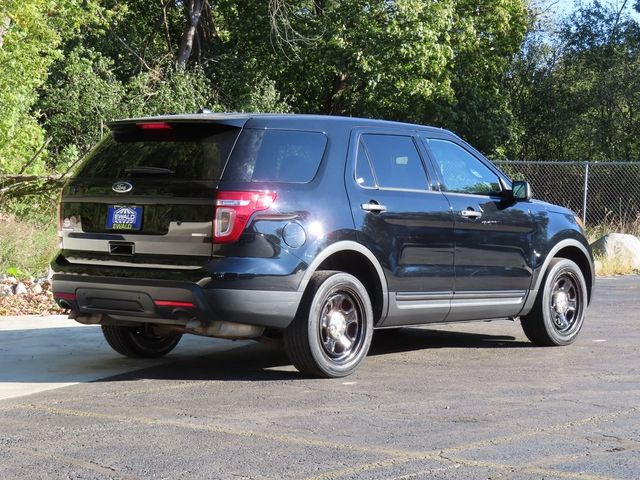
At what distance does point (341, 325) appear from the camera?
7785mm

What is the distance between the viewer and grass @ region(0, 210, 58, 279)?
45.8 feet

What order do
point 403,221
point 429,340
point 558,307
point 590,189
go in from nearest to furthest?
point 403,221 < point 558,307 < point 429,340 < point 590,189

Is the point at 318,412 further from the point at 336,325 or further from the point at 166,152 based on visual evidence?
the point at 166,152

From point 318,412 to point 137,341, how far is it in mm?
2684

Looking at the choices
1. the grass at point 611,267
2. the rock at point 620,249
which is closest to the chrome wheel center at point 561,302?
the grass at point 611,267

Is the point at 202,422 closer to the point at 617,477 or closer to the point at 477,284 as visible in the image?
the point at 617,477

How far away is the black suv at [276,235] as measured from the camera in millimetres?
7176

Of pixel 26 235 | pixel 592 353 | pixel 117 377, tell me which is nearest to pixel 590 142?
pixel 26 235

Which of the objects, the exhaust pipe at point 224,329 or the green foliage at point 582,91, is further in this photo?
the green foliage at point 582,91

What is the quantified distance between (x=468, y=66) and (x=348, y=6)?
6568mm

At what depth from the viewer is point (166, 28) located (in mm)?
29922

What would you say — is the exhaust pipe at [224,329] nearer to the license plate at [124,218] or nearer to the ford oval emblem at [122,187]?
the license plate at [124,218]

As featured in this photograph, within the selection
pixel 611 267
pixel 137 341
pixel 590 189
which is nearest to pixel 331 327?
pixel 137 341

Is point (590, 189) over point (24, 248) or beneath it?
over
